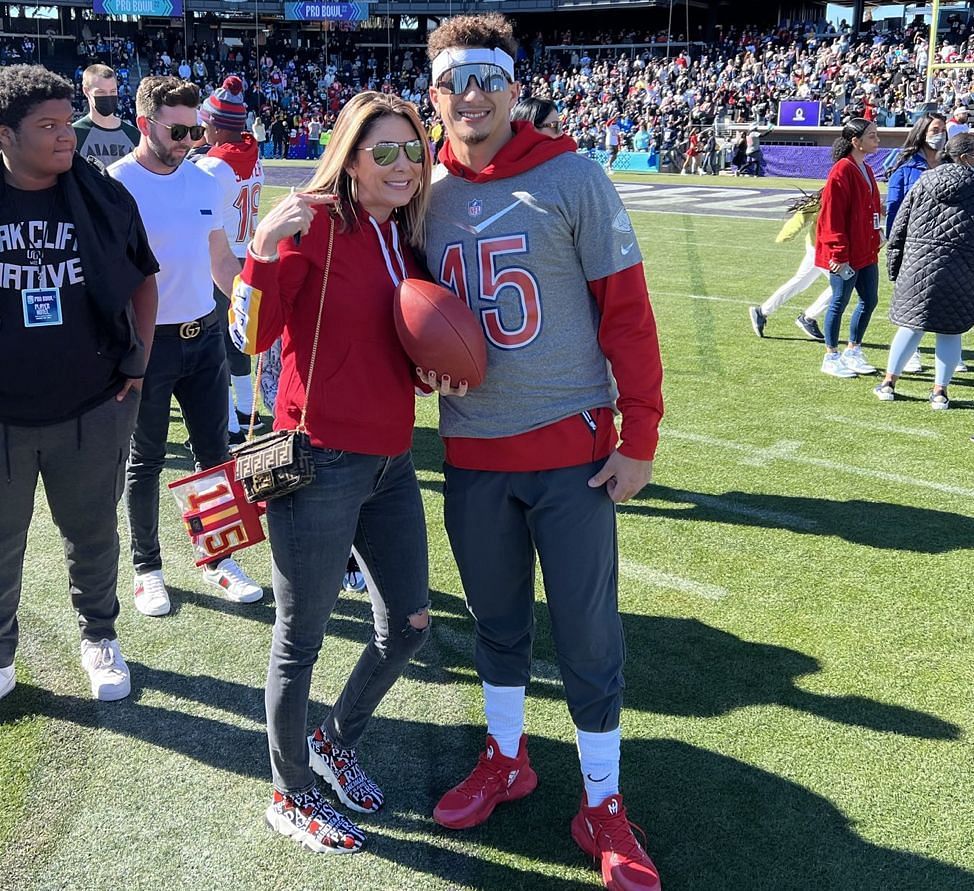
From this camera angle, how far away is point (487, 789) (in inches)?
109

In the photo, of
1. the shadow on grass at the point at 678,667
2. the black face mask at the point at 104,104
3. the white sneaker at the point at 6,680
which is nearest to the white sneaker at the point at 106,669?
the white sneaker at the point at 6,680

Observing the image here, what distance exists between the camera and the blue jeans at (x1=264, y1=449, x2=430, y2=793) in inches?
95.0

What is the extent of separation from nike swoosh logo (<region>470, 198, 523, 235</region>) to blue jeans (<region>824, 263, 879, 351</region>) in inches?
211

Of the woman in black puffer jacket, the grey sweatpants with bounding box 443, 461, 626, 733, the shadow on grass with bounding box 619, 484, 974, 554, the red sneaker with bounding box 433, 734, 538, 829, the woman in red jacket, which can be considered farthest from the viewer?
the woman in red jacket

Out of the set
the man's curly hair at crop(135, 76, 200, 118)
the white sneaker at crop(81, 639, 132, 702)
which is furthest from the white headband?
the white sneaker at crop(81, 639, 132, 702)

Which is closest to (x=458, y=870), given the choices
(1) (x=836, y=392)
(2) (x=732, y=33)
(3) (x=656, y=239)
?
(1) (x=836, y=392)

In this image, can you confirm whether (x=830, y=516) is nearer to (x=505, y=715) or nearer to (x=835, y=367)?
(x=505, y=715)

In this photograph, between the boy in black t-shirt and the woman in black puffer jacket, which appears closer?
the boy in black t-shirt

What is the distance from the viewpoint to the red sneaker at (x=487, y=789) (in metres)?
2.72

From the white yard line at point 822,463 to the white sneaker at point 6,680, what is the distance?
4.10 metres

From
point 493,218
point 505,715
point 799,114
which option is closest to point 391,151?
point 493,218

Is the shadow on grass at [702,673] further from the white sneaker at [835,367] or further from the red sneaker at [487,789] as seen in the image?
the white sneaker at [835,367]

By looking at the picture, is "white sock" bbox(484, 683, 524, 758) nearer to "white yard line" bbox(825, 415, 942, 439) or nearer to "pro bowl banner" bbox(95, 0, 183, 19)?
"white yard line" bbox(825, 415, 942, 439)

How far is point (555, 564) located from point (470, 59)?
1.29 metres
